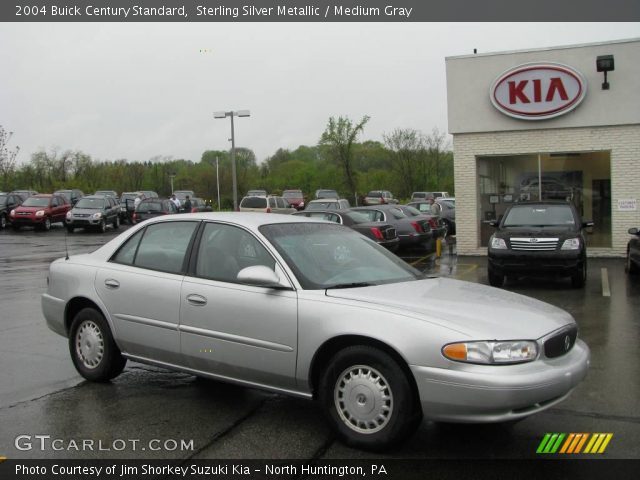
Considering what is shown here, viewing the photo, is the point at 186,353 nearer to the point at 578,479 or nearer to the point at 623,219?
the point at 578,479

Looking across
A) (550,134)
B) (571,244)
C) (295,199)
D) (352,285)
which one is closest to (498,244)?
(571,244)

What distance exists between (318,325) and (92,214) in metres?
30.1

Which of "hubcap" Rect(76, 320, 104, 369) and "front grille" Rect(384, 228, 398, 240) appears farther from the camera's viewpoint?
"front grille" Rect(384, 228, 398, 240)

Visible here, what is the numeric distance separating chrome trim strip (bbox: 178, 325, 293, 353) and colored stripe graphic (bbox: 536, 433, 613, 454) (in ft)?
6.03

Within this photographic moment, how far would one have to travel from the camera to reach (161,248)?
5.82 meters

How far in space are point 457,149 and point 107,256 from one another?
44.1 feet

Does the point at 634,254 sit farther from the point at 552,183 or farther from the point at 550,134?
the point at 550,134

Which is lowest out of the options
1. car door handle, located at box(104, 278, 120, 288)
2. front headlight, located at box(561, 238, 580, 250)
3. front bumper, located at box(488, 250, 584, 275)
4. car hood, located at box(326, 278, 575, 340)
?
front bumper, located at box(488, 250, 584, 275)

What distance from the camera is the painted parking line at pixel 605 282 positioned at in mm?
11391

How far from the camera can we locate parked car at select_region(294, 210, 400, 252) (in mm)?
17297

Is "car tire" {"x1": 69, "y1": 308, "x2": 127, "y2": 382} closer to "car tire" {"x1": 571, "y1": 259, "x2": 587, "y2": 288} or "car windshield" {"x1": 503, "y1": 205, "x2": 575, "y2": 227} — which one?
"car tire" {"x1": 571, "y1": 259, "x2": 587, "y2": 288}

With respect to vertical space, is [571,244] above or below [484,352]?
below

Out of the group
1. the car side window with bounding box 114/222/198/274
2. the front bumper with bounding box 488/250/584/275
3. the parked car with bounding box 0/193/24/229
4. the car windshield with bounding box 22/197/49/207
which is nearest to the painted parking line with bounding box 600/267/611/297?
the front bumper with bounding box 488/250/584/275

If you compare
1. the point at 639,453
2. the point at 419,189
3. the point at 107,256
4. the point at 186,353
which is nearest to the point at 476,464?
the point at 639,453
